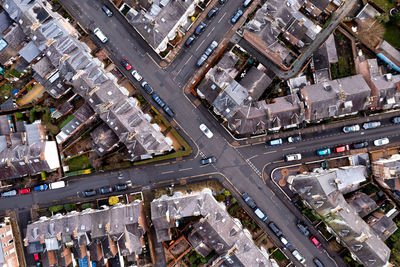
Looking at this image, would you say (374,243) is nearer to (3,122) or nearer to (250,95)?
(250,95)

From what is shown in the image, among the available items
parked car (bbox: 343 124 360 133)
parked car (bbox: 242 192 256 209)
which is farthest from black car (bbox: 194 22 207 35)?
parked car (bbox: 343 124 360 133)

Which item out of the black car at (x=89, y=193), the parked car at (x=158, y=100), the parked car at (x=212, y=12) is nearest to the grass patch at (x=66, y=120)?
the black car at (x=89, y=193)

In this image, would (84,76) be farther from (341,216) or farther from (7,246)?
(341,216)

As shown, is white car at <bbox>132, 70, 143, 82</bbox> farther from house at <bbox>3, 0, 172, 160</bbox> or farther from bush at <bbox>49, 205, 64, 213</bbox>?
bush at <bbox>49, 205, 64, 213</bbox>

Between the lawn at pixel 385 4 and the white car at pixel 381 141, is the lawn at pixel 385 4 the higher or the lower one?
the higher one

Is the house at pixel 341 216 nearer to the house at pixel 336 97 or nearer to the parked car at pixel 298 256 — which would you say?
the parked car at pixel 298 256

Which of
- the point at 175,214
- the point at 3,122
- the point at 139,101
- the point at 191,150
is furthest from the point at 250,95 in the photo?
the point at 3,122
